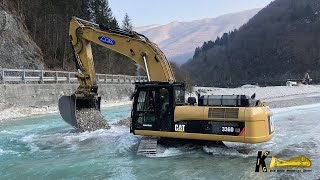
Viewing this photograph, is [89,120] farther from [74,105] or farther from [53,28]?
[53,28]

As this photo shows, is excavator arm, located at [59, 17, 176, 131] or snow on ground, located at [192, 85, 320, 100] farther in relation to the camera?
snow on ground, located at [192, 85, 320, 100]

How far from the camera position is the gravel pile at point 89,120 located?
15.0 m

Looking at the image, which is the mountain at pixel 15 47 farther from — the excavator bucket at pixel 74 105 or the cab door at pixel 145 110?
the cab door at pixel 145 110

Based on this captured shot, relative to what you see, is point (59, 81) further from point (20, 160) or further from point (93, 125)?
point (20, 160)

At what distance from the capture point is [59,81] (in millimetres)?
28422

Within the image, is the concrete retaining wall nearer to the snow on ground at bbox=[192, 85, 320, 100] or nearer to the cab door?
the cab door

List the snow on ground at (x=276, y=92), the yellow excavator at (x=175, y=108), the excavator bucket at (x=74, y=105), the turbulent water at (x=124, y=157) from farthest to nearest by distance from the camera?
the snow on ground at (x=276, y=92), the excavator bucket at (x=74, y=105), the yellow excavator at (x=175, y=108), the turbulent water at (x=124, y=157)

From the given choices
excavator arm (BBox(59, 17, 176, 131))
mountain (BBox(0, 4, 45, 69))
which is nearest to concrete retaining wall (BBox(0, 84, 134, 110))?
mountain (BBox(0, 4, 45, 69))

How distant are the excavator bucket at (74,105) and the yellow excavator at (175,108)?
2.42 m

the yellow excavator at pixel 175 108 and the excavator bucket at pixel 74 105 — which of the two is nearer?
the yellow excavator at pixel 175 108

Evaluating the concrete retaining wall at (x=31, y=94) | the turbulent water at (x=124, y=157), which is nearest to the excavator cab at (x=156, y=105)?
the turbulent water at (x=124, y=157)

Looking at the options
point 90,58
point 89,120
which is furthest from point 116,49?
point 89,120

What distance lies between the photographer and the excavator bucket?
14.9 m

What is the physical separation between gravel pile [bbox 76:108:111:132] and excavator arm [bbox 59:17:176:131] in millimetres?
143
